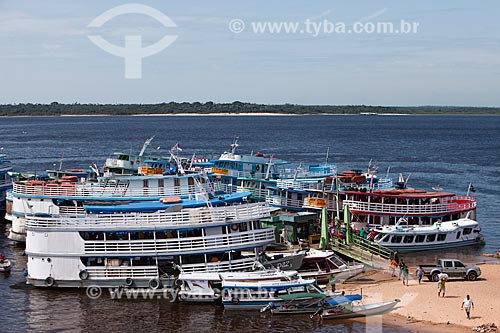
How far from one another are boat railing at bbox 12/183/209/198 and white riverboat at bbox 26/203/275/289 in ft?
19.9

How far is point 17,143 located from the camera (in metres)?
167

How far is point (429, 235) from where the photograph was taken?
5803 centimetres

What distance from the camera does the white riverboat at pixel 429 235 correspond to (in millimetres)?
56438

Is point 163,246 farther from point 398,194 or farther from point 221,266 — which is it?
point 398,194

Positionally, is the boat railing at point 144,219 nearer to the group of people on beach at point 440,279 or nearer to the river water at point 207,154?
the river water at point 207,154

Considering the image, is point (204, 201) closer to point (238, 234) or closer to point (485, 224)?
point (238, 234)

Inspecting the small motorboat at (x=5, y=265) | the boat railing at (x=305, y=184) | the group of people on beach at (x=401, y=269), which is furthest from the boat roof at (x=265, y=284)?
the boat railing at (x=305, y=184)

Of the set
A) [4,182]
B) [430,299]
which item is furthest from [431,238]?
[4,182]

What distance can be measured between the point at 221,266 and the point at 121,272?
5.70 m

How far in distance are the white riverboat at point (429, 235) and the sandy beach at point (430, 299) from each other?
7.80 m

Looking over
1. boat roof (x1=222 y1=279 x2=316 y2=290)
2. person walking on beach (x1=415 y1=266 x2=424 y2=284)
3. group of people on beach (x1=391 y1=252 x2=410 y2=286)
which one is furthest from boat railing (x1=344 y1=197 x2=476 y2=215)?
boat roof (x1=222 y1=279 x2=316 y2=290)

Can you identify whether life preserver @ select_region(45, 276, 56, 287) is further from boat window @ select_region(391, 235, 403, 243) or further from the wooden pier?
boat window @ select_region(391, 235, 403, 243)

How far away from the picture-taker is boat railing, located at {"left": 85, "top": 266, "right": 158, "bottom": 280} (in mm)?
43438

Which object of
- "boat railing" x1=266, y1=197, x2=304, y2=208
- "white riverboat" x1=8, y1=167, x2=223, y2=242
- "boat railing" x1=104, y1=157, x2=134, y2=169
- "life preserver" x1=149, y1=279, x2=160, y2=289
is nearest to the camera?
"life preserver" x1=149, y1=279, x2=160, y2=289
